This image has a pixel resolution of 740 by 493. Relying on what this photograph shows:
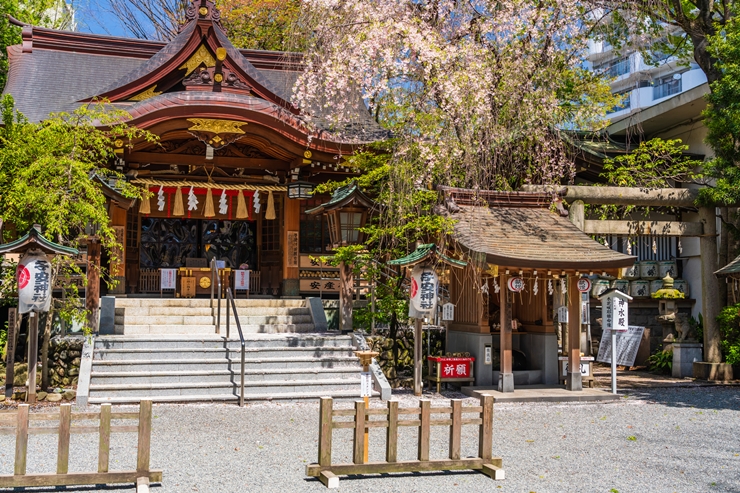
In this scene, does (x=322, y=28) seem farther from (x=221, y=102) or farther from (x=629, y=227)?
(x=629, y=227)

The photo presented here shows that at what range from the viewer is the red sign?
41.7ft

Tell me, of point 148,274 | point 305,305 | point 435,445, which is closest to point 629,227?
point 305,305

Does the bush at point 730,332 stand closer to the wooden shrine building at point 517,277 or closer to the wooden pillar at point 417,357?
the wooden shrine building at point 517,277

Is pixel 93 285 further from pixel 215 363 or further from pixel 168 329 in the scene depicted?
pixel 215 363

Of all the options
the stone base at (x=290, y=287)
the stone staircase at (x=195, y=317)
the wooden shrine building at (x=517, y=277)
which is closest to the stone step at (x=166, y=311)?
the stone staircase at (x=195, y=317)

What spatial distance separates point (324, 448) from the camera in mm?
6867

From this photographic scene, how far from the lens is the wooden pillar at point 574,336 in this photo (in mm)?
12781

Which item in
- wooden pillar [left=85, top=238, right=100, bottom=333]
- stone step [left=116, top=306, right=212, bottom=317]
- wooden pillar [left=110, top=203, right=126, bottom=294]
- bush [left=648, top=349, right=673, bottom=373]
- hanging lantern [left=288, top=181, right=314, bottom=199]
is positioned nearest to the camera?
wooden pillar [left=85, top=238, right=100, bottom=333]

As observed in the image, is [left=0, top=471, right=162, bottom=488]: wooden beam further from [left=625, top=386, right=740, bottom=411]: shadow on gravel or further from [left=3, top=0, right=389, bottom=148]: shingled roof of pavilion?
[left=3, top=0, right=389, bottom=148]: shingled roof of pavilion

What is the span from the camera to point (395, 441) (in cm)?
704

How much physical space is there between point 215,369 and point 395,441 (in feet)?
19.1

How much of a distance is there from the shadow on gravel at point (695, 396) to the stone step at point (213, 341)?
17.5ft

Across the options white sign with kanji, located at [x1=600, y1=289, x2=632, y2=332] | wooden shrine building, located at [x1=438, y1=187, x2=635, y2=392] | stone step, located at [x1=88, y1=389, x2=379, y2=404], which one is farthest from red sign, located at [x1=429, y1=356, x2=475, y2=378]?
white sign with kanji, located at [x1=600, y1=289, x2=632, y2=332]

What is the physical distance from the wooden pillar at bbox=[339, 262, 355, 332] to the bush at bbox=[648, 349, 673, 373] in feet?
24.9
